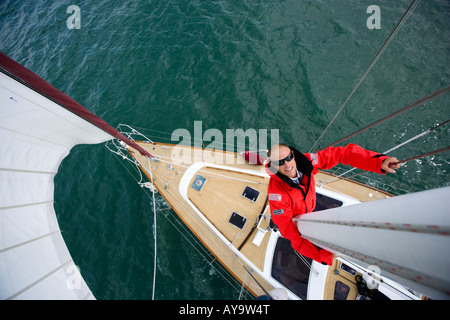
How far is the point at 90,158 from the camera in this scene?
26.3ft

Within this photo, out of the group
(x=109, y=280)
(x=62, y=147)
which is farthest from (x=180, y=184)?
(x=109, y=280)

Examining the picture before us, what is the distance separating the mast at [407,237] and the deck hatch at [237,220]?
139 inches

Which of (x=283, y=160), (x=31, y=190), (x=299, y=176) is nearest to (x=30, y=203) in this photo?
(x=31, y=190)

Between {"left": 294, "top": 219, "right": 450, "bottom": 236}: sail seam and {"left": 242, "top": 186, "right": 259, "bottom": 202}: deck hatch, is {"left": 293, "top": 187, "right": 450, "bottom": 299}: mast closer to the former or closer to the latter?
{"left": 294, "top": 219, "right": 450, "bottom": 236}: sail seam

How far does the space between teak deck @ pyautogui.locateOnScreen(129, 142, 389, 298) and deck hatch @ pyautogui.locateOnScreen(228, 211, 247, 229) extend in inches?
2.9

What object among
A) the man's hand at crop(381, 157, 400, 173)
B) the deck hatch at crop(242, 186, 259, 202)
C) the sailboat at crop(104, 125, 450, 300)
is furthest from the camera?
the deck hatch at crop(242, 186, 259, 202)

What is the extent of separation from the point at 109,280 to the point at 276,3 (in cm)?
1427

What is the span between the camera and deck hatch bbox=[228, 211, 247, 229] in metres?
5.16

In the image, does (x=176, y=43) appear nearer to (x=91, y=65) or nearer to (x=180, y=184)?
(x=91, y=65)

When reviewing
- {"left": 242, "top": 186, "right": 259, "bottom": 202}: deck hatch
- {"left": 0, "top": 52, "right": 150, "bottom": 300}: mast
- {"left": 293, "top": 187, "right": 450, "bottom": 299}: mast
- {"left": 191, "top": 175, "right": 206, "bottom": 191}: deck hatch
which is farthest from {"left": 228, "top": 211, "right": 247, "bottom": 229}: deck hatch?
{"left": 293, "top": 187, "right": 450, "bottom": 299}: mast

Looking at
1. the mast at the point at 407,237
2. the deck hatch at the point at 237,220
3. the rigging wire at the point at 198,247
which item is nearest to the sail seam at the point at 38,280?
the rigging wire at the point at 198,247

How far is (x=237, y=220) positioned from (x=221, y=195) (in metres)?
0.92

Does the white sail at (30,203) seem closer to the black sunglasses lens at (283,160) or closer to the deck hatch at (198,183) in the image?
the deck hatch at (198,183)

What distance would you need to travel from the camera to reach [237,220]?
205 inches
